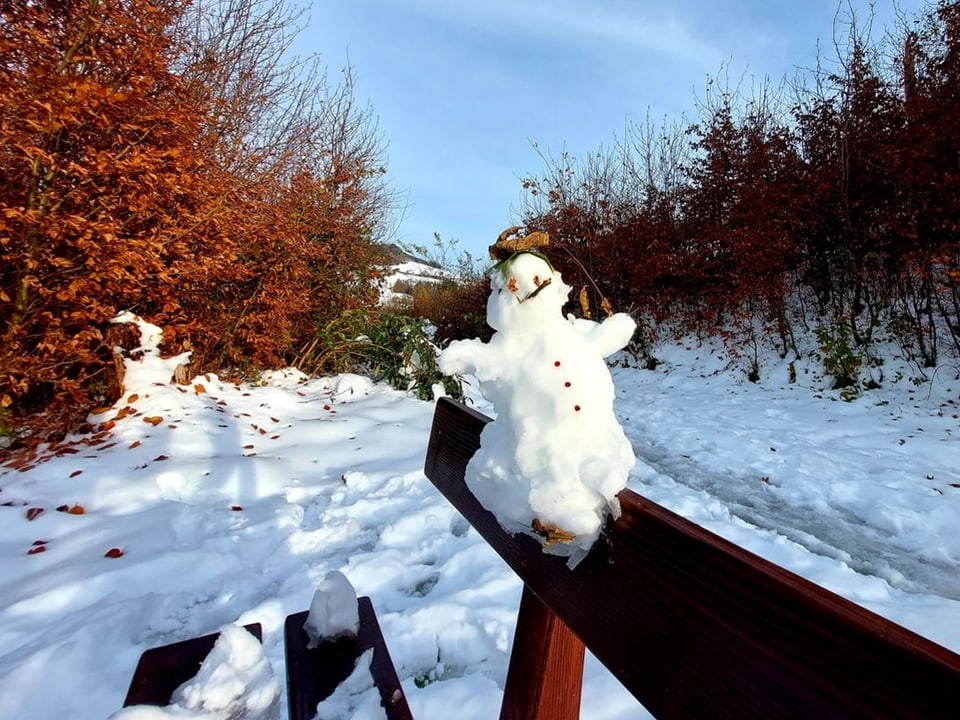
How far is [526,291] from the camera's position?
739mm

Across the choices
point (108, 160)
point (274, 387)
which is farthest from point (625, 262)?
point (108, 160)

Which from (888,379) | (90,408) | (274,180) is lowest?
(90,408)

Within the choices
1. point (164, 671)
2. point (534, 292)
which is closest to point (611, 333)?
point (534, 292)

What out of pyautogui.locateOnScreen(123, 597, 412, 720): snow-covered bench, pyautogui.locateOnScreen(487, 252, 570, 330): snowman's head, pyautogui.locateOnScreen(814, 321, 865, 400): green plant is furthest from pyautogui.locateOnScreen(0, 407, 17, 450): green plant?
pyautogui.locateOnScreen(814, 321, 865, 400): green plant

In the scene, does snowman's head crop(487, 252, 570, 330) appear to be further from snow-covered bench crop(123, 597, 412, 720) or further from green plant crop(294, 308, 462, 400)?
green plant crop(294, 308, 462, 400)

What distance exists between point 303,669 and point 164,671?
0.31 metres

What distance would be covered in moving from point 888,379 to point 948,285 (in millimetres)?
1100

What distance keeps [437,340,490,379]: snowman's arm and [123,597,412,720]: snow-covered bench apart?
84 centimetres

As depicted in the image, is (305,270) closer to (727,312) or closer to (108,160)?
(108,160)

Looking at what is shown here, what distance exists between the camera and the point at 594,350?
0.75 meters

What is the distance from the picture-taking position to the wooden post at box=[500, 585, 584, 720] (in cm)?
95

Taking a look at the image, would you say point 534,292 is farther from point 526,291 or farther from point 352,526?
point 352,526

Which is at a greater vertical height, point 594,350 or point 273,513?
point 594,350

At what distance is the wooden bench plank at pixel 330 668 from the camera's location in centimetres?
110
